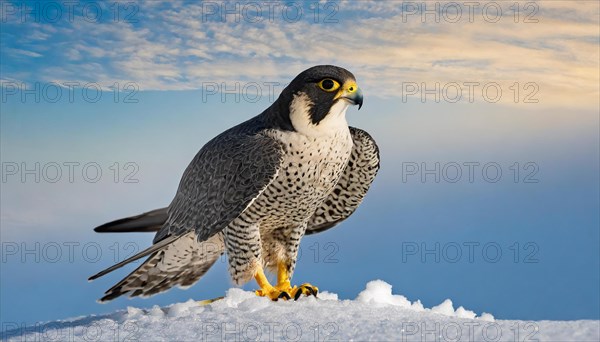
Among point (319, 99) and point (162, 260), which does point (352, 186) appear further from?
point (162, 260)

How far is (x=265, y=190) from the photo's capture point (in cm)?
520

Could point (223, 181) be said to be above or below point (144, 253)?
above

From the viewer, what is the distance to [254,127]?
5379 millimetres

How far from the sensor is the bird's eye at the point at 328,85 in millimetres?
5043

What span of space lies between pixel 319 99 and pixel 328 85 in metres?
0.11

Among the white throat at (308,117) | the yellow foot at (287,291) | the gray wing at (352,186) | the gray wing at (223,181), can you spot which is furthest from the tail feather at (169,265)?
the white throat at (308,117)

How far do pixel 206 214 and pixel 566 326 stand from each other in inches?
93.7

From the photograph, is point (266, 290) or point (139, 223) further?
point (139, 223)

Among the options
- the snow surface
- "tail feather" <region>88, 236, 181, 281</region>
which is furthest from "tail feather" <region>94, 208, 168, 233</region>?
the snow surface

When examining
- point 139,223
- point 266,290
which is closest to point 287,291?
point 266,290

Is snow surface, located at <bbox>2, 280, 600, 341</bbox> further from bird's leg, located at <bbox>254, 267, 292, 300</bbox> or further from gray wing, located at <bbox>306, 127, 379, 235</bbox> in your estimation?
gray wing, located at <bbox>306, 127, 379, 235</bbox>

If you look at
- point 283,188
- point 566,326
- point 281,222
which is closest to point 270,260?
point 281,222

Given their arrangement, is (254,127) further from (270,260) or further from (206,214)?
(270,260)

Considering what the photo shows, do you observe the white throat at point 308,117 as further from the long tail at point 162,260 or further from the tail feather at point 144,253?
the tail feather at point 144,253
